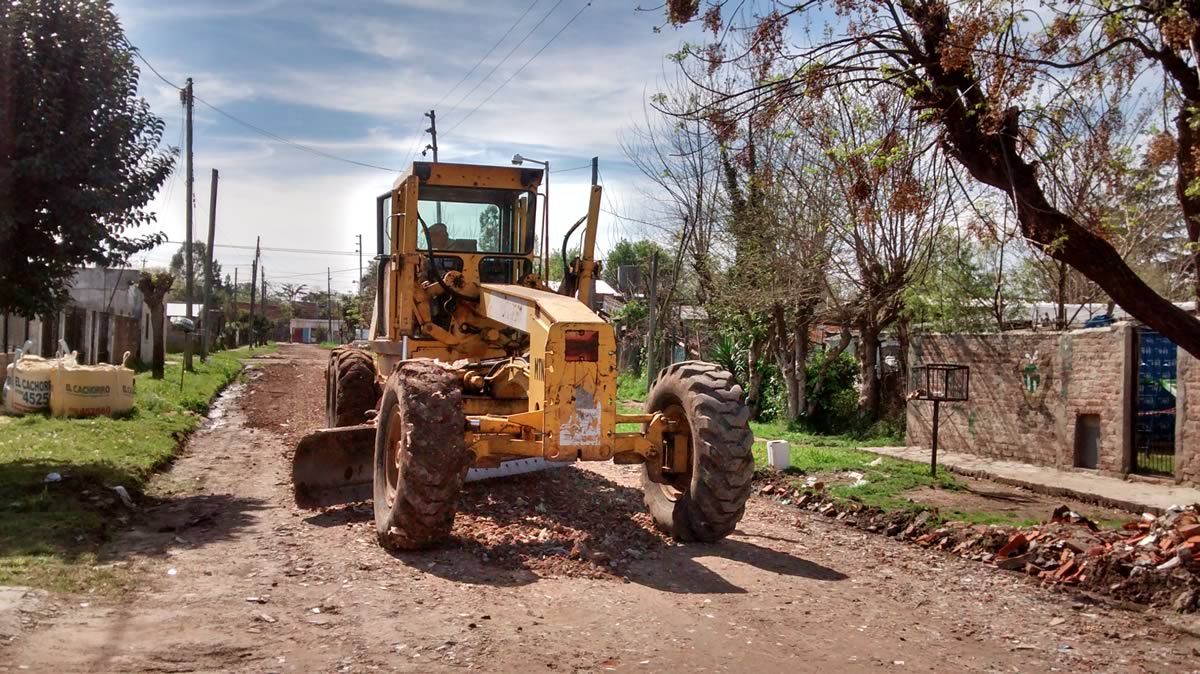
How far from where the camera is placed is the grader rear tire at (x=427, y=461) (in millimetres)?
7297

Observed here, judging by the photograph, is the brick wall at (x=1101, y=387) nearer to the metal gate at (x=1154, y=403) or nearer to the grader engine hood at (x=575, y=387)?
the metal gate at (x=1154, y=403)

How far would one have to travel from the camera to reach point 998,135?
28.5 feet

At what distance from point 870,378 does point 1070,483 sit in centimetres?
715

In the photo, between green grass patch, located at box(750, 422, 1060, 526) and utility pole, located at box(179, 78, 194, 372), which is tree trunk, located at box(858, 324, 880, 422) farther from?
utility pole, located at box(179, 78, 194, 372)

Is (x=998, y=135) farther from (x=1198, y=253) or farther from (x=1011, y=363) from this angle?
(x=1011, y=363)

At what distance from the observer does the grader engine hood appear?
7.53 meters

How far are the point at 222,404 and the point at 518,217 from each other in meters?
14.4

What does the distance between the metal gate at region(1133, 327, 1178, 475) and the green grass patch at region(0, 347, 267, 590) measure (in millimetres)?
11550

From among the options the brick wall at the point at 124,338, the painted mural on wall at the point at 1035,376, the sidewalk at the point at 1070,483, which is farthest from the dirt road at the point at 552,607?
the brick wall at the point at 124,338

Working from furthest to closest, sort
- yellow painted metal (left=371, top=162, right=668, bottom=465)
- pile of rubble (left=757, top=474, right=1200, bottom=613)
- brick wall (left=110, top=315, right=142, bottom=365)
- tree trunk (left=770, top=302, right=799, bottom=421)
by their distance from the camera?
brick wall (left=110, top=315, right=142, bottom=365) → tree trunk (left=770, top=302, right=799, bottom=421) → yellow painted metal (left=371, top=162, right=668, bottom=465) → pile of rubble (left=757, top=474, right=1200, bottom=613)

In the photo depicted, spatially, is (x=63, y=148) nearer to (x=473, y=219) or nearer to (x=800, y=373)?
(x=473, y=219)

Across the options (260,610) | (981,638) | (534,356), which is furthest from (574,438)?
(981,638)

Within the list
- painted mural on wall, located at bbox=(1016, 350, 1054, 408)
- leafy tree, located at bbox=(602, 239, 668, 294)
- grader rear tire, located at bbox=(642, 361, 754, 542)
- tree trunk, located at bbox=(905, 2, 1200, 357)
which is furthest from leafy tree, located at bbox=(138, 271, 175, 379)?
tree trunk, located at bbox=(905, 2, 1200, 357)

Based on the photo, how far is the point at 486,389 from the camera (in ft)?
30.6
